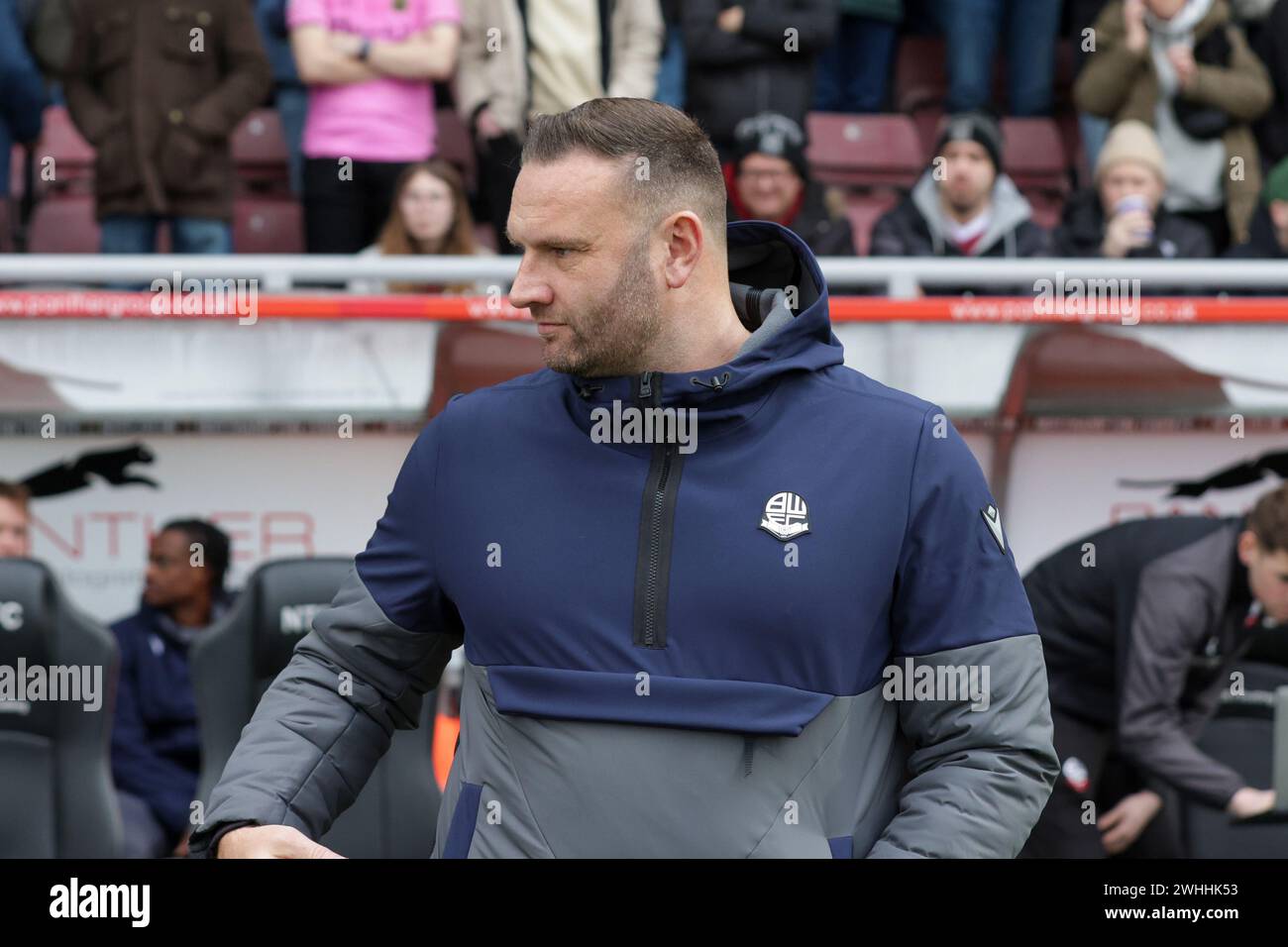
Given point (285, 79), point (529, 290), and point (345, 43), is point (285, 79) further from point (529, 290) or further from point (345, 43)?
point (529, 290)

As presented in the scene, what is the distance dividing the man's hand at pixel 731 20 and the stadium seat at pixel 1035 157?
166 cm

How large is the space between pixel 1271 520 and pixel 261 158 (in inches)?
174

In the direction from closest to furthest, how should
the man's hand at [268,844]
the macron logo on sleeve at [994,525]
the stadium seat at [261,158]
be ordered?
the man's hand at [268,844]
the macron logo on sleeve at [994,525]
the stadium seat at [261,158]

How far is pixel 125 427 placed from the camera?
561 cm

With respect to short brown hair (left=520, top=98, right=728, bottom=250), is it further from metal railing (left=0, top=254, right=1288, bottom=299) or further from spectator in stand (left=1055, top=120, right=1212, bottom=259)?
spectator in stand (left=1055, top=120, right=1212, bottom=259)

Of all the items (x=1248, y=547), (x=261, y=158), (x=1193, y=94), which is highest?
(x=1193, y=94)

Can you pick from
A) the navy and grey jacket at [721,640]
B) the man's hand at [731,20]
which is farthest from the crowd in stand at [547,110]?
the navy and grey jacket at [721,640]

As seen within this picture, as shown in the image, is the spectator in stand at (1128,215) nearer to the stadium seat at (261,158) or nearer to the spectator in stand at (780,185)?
the spectator in stand at (780,185)

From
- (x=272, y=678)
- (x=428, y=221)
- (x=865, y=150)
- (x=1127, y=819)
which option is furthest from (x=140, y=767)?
(x=865, y=150)

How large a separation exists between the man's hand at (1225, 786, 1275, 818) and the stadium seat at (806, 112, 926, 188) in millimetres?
3441

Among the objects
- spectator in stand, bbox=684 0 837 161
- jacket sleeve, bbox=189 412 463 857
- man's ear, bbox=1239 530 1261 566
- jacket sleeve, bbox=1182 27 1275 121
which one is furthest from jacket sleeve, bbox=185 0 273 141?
jacket sleeve, bbox=189 412 463 857

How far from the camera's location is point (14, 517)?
18.4 ft

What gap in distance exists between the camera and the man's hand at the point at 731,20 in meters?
6.99

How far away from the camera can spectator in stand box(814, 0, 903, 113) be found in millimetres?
7949
